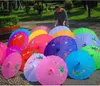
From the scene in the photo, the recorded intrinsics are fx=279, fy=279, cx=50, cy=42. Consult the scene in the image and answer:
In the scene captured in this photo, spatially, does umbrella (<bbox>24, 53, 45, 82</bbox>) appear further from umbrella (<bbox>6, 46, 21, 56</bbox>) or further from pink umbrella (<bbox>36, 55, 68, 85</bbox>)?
umbrella (<bbox>6, 46, 21, 56</bbox>)

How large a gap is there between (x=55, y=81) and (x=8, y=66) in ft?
4.70

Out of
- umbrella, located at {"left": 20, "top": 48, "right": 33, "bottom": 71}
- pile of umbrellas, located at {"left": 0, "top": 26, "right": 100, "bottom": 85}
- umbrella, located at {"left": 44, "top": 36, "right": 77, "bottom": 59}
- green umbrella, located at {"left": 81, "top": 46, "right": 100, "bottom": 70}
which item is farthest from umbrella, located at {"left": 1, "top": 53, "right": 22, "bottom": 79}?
green umbrella, located at {"left": 81, "top": 46, "right": 100, "bottom": 70}

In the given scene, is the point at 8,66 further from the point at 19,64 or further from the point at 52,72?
the point at 52,72

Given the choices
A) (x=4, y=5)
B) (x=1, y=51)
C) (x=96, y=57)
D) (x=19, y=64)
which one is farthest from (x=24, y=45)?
(x=4, y=5)

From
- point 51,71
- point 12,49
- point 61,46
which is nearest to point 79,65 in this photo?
point 61,46

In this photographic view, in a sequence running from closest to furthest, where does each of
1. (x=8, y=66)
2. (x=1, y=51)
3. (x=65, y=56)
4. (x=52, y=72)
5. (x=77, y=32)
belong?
(x=52, y=72), (x=8, y=66), (x=65, y=56), (x=1, y=51), (x=77, y=32)

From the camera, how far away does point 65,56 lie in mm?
7801

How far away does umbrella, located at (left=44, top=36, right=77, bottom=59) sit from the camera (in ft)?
25.6

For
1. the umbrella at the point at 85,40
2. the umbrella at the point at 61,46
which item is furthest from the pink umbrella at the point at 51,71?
the umbrella at the point at 85,40

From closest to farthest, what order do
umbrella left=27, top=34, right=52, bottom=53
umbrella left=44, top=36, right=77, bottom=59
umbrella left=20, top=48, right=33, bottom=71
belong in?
umbrella left=44, top=36, right=77, bottom=59, umbrella left=20, top=48, right=33, bottom=71, umbrella left=27, top=34, right=52, bottom=53

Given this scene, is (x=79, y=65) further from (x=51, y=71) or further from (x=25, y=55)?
(x=25, y=55)

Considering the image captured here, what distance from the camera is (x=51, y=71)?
255 inches

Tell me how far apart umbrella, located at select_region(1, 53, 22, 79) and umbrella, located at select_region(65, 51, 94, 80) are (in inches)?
52.7

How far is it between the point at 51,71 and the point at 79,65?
1042 millimetres
